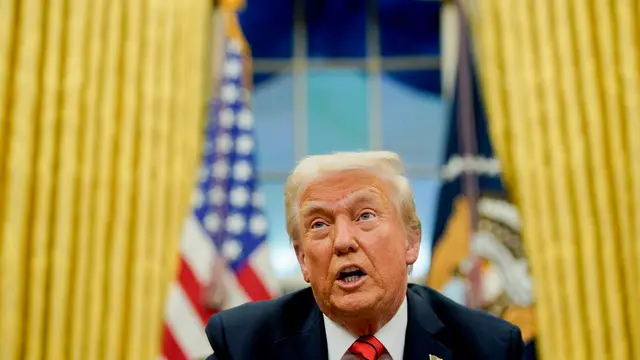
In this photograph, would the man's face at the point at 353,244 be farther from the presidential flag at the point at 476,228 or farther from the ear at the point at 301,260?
the presidential flag at the point at 476,228

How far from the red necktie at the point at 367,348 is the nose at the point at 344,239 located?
5.1 inches

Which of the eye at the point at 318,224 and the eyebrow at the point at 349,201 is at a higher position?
the eyebrow at the point at 349,201

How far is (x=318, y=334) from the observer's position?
992 millimetres

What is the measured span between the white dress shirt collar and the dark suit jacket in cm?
1

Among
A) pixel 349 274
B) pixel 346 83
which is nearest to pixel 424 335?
pixel 349 274

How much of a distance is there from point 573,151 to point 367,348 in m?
1.86

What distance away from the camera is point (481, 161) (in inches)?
111

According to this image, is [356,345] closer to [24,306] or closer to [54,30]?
[24,306]

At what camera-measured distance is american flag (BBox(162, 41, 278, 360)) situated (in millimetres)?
2582

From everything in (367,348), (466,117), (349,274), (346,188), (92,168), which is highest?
(466,117)

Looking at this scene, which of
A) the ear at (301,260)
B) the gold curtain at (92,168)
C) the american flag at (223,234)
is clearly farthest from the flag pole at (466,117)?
the ear at (301,260)

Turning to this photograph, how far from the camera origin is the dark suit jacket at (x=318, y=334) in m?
0.97

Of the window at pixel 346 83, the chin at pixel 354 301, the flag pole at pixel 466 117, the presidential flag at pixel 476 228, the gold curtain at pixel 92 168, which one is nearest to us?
the chin at pixel 354 301

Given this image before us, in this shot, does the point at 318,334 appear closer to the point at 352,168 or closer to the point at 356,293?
the point at 356,293
